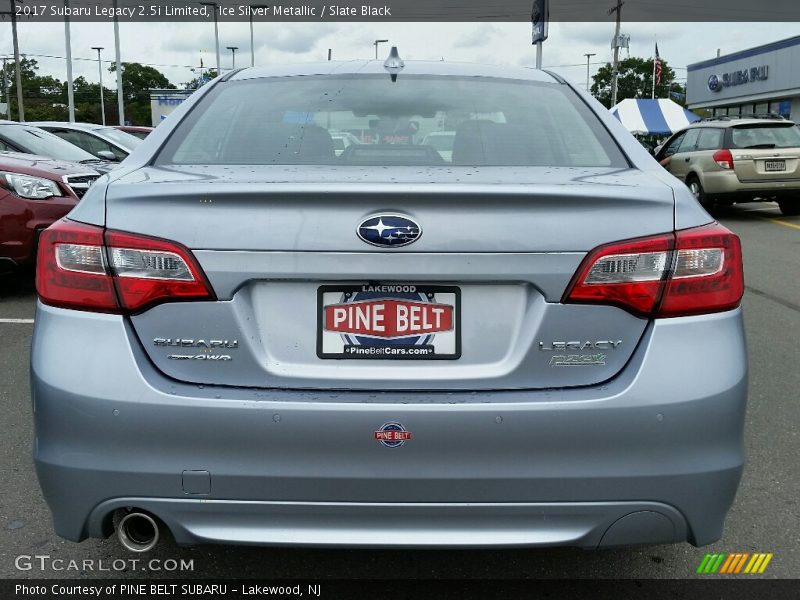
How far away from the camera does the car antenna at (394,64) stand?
3.07 m

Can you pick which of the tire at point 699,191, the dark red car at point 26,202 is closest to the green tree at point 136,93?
the tire at point 699,191

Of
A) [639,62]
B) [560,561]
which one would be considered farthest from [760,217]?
[639,62]

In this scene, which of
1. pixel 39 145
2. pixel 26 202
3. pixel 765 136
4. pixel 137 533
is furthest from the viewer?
pixel 765 136

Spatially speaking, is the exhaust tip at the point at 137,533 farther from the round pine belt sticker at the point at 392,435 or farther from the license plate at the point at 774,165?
the license plate at the point at 774,165

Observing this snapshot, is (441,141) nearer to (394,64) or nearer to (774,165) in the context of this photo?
(394,64)

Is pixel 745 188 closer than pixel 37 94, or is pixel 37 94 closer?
pixel 745 188

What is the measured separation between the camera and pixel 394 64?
10.3 feet

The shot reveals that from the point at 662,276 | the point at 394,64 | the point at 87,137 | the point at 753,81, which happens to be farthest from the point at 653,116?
the point at 662,276

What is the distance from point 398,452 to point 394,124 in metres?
1.26

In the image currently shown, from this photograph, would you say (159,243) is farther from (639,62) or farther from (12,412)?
(639,62)

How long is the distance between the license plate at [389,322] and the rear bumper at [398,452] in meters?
0.12

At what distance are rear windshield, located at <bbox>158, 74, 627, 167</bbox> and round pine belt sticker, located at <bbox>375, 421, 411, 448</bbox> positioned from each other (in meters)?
0.84

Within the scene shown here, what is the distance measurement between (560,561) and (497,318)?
1113 mm

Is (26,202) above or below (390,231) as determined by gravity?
below
